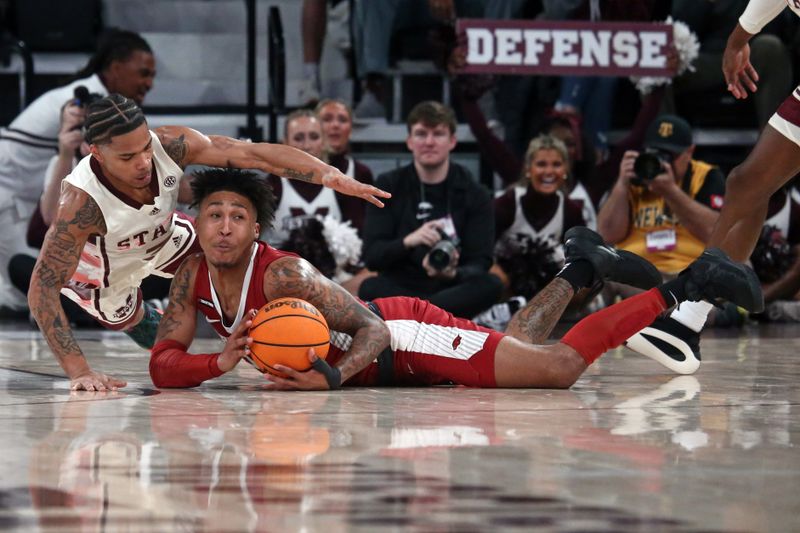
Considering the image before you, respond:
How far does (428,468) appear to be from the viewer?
9.12 ft

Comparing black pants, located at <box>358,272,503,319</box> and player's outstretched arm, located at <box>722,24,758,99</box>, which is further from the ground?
player's outstretched arm, located at <box>722,24,758,99</box>

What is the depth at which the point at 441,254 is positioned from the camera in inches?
273

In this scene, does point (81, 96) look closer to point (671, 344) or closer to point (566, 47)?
point (566, 47)

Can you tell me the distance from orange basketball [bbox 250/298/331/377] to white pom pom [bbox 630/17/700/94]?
16.2 feet

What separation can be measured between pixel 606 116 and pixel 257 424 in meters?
6.03

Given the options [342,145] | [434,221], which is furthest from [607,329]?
[342,145]

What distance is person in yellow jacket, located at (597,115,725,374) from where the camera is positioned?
23.9 ft

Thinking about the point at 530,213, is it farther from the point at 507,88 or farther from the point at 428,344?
the point at 428,344

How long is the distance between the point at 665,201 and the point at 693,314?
2.71m

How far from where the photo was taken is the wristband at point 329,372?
429 centimetres

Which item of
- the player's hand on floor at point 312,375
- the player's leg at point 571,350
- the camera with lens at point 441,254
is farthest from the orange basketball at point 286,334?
the camera with lens at point 441,254

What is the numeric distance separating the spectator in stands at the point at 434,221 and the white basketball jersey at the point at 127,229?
221cm

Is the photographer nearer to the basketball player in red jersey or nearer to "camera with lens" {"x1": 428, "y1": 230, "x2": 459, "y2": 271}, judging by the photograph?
"camera with lens" {"x1": 428, "y1": 230, "x2": 459, "y2": 271}

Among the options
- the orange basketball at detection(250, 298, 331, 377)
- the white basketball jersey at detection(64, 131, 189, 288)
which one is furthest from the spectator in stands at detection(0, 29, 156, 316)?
the orange basketball at detection(250, 298, 331, 377)
